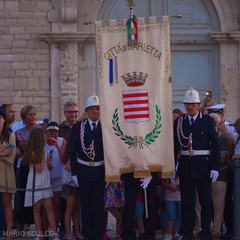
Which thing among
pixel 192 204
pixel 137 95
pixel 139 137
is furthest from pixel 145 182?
pixel 137 95

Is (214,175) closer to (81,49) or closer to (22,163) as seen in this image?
(22,163)

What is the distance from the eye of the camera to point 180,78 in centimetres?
1623

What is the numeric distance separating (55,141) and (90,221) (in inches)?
49.7

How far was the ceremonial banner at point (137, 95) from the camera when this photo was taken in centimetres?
995

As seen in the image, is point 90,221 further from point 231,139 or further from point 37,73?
point 37,73

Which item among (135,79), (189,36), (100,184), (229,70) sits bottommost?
(100,184)

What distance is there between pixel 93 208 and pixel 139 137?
1.05 m

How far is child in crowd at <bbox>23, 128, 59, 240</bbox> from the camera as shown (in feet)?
34.4

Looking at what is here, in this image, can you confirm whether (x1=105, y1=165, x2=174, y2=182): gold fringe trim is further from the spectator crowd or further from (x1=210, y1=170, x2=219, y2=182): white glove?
(x1=210, y1=170, x2=219, y2=182): white glove

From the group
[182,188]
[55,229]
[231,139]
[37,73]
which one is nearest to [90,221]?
[55,229]

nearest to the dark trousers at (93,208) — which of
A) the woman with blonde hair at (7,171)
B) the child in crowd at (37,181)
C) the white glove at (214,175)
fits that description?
the child in crowd at (37,181)

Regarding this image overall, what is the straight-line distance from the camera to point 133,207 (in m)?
10.0

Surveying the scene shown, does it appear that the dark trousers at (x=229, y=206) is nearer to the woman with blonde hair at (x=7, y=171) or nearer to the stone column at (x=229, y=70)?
the woman with blonde hair at (x=7, y=171)

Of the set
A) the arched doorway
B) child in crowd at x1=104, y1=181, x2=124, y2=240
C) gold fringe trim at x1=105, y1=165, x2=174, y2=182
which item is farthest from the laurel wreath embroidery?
the arched doorway
